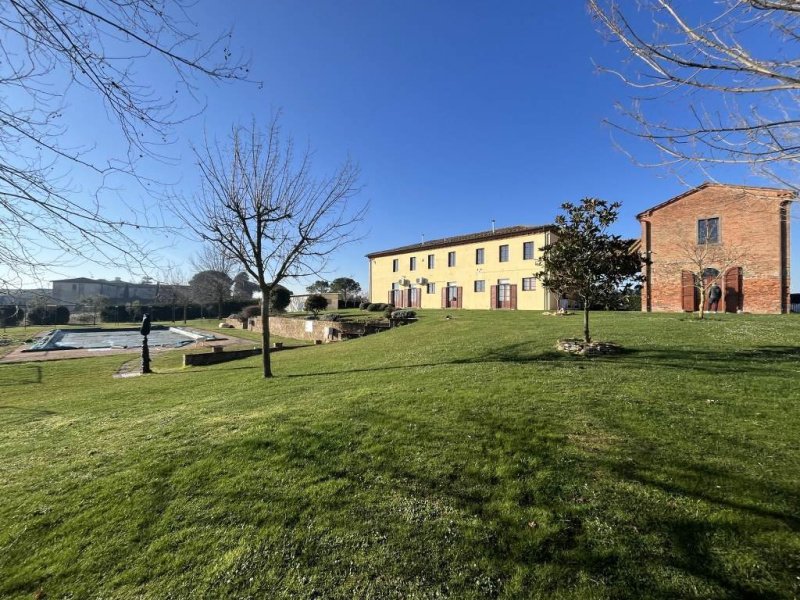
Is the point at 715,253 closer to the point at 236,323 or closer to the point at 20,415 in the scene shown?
the point at 20,415

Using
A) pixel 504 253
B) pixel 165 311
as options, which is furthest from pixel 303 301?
pixel 504 253

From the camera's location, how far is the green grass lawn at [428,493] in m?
2.30

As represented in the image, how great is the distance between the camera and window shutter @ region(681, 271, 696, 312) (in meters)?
22.7

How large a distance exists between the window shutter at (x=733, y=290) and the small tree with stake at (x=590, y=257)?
58.7 feet

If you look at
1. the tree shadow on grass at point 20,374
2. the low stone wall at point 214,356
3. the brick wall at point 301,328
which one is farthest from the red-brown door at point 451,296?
the tree shadow on grass at point 20,374

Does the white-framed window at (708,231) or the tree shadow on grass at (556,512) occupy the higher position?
the white-framed window at (708,231)

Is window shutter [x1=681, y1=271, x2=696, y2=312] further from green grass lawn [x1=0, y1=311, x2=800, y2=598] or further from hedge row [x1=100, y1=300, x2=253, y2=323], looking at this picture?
hedge row [x1=100, y1=300, x2=253, y2=323]

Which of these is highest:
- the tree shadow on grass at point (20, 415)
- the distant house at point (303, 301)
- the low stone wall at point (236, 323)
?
the distant house at point (303, 301)

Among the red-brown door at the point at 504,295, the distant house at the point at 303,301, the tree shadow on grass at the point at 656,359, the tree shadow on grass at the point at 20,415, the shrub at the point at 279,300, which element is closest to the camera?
the tree shadow on grass at the point at 20,415

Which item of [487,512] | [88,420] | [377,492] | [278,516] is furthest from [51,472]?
[487,512]

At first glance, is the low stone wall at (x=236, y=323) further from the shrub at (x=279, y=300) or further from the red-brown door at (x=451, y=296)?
the red-brown door at (x=451, y=296)

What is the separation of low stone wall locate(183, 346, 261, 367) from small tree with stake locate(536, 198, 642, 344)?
13761mm

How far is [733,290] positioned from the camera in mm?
21562

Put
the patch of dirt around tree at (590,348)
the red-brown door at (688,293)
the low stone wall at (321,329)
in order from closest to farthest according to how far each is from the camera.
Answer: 1. the patch of dirt around tree at (590,348)
2. the low stone wall at (321,329)
3. the red-brown door at (688,293)
